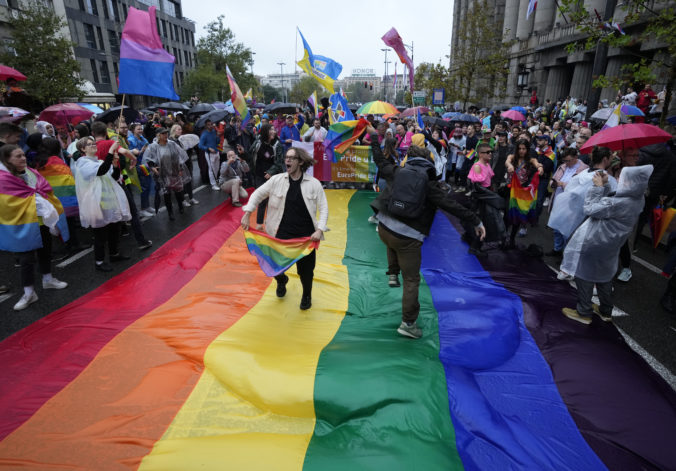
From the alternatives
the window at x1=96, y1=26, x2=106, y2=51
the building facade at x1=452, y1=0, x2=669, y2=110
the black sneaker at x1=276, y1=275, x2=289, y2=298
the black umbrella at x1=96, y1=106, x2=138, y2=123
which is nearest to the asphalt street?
the black sneaker at x1=276, y1=275, x2=289, y2=298

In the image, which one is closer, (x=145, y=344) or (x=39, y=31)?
(x=145, y=344)

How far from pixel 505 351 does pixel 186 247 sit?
5260mm

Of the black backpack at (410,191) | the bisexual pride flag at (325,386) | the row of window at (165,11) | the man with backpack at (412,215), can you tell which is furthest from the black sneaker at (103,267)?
the row of window at (165,11)

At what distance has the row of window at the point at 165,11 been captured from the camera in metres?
44.7

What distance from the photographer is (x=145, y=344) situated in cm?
393

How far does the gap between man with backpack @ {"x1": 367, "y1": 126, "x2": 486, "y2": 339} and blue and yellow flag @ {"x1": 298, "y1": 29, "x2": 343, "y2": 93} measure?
341 inches

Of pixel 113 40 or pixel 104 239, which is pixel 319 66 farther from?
pixel 113 40

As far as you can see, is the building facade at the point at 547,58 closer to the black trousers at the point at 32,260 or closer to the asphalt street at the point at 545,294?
the asphalt street at the point at 545,294

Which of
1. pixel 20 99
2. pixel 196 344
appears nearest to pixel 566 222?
pixel 196 344

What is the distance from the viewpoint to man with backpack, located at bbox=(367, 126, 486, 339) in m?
4.06

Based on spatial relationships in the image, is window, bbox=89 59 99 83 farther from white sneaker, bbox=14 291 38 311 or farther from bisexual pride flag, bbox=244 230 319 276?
bisexual pride flag, bbox=244 230 319 276

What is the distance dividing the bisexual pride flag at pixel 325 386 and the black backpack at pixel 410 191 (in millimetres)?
1386

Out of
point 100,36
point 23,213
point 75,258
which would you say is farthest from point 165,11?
point 23,213

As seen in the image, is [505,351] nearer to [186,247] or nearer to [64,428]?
[64,428]
